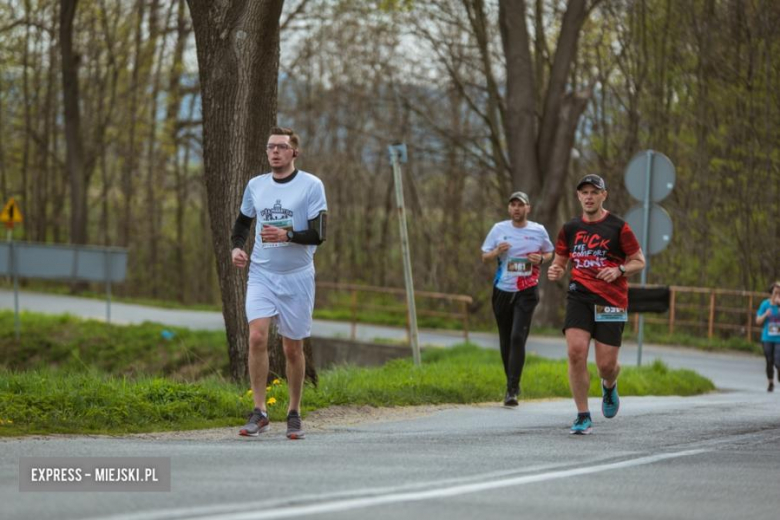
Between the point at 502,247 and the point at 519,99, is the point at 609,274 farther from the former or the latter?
the point at 519,99

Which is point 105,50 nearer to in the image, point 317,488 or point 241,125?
point 241,125

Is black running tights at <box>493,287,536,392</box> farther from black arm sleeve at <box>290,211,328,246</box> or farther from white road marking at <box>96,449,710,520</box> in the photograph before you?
white road marking at <box>96,449,710,520</box>

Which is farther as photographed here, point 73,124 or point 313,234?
point 73,124

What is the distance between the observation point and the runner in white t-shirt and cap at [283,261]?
909 centimetres

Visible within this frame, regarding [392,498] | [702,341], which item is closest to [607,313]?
[392,498]

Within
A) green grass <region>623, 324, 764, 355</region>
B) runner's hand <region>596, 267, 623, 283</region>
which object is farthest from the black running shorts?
green grass <region>623, 324, 764, 355</region>

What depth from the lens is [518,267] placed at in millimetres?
12914

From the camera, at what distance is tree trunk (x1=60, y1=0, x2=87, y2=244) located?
118 feet

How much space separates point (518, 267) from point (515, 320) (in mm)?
534

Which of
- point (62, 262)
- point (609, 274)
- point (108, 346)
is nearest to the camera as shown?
point (609, 274)

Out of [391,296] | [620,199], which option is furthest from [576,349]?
[391,296]

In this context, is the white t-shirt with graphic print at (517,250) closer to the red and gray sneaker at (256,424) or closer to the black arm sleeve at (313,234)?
the black arm sleeve at (313,234)

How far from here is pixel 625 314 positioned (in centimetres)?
992

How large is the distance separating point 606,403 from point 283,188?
3363 mm
